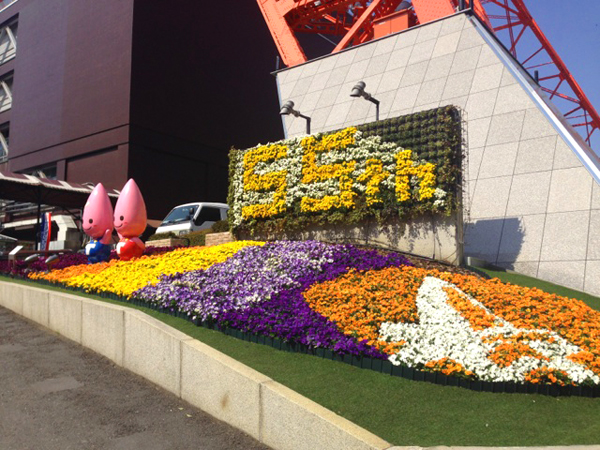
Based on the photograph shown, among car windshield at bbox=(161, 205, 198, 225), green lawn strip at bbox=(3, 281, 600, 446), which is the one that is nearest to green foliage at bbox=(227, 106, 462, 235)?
car windshield at bbox=(161, 205, 198, 225)

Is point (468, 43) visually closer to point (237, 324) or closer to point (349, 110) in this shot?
point (349, 110)

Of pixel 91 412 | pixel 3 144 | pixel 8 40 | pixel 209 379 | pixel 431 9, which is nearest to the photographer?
pixel 209 379

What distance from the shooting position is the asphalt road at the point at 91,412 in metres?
5.00

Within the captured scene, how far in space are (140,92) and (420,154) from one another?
1984 cm

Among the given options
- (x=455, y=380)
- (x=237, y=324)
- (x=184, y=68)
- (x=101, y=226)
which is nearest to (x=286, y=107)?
(x=101, y=226)

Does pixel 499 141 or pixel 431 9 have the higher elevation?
pixel 431 9

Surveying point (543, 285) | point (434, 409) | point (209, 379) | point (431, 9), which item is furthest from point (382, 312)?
point (431, 9)

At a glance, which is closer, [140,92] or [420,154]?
[420,154]

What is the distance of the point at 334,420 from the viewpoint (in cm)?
425

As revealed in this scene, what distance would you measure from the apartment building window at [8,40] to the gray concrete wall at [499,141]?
94.4 feet

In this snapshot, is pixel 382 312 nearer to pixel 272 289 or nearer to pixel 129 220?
pixel 272 289

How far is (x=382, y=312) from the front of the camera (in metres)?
6.80

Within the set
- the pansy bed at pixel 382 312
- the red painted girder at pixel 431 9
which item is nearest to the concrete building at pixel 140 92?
the red painted girder at pixel 431 9

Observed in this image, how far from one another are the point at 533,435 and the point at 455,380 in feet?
3.37
